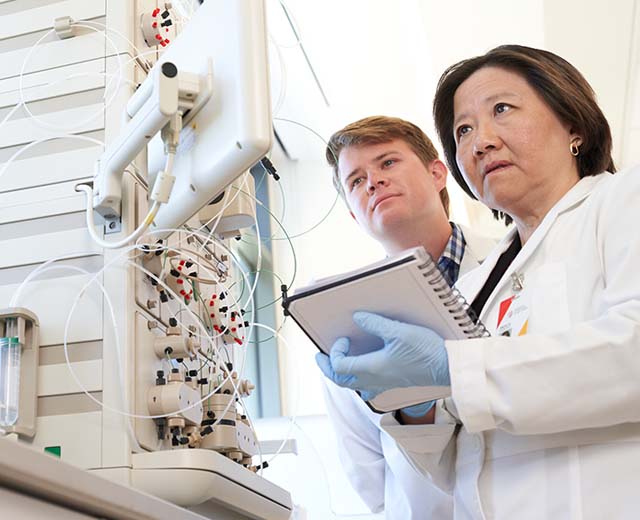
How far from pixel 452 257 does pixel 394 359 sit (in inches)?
37.6

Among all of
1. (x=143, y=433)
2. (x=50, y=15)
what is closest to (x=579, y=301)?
(x=143, y=433)

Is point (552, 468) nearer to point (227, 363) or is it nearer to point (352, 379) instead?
point (352, 379)

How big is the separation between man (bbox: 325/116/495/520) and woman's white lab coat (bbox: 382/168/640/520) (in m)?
0.65

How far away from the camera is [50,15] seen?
1760mm

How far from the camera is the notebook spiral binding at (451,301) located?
1113 millimetres

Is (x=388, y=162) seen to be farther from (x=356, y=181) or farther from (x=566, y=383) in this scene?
(x=566, y=383)

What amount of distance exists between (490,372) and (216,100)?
62 cm

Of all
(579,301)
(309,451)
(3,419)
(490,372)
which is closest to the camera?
(490,372)

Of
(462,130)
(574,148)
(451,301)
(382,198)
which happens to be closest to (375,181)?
(382,198)

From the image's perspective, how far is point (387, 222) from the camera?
2080 mm

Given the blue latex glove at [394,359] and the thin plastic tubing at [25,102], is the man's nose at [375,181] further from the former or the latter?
the blue latex glove at [394,359]

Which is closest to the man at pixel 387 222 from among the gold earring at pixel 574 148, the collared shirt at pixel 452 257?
the collared shirt at pixel 452 257

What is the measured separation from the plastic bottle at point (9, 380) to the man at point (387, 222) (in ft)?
2.68

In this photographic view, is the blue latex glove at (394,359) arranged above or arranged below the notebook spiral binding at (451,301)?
below
